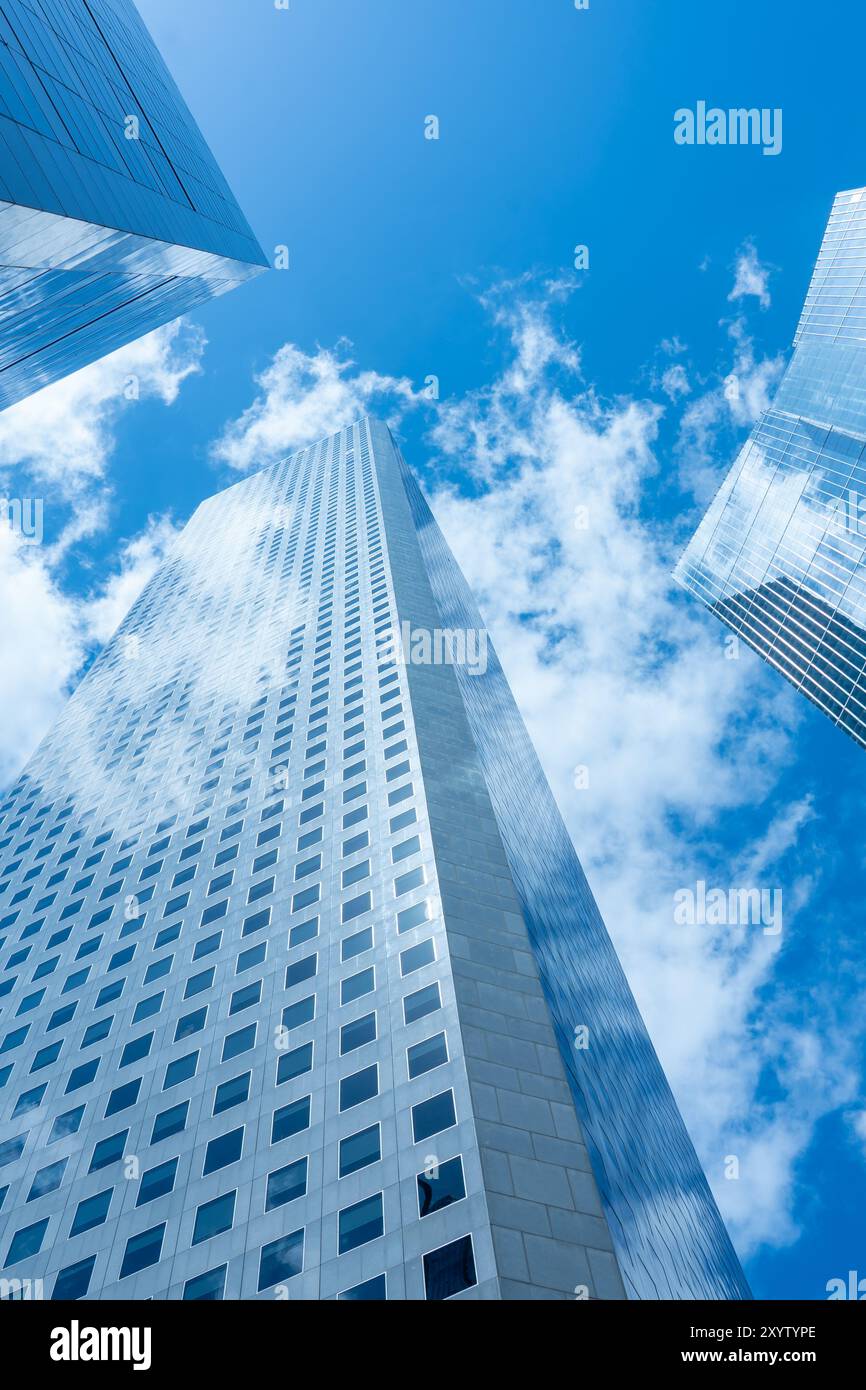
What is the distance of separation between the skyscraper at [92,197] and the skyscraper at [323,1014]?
27489mm

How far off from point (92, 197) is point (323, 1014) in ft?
100

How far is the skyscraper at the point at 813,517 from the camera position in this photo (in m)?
113

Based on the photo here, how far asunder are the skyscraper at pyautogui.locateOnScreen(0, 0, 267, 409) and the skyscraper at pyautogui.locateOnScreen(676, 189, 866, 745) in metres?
86.1

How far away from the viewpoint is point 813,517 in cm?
A: 12556

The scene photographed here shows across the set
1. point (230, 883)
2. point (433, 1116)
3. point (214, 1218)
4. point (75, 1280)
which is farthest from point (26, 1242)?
point (230, 883)

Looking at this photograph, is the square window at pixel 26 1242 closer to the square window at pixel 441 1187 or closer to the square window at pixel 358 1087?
the square window at pixel 358 1087

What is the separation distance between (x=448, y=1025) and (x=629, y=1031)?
5550cm

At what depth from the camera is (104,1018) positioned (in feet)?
154

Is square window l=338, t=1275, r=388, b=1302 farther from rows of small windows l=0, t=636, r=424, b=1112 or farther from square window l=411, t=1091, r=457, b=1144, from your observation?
rows of small windows l=0, t=636, r=424, b=1112

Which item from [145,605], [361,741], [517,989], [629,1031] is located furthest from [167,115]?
[145,605]

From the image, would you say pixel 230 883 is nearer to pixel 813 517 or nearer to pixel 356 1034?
pixel 356 1034

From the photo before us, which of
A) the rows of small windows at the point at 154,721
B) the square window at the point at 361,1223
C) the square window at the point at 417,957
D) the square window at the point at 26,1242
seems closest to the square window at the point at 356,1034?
the square window at the point at 417,957

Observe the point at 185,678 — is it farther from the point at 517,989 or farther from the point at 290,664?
the point at 517,989
